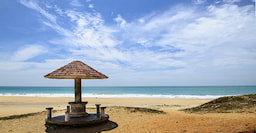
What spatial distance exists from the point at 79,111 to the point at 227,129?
278 inches

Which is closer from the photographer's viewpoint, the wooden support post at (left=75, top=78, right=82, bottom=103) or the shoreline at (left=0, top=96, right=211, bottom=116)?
the wooden support post at (left=75, top=78, right=82, bottom=103)

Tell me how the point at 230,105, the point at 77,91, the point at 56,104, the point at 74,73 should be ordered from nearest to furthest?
1. the point at 74,73
2. the point at 77,91
3. the point at 230,105
4. the point at 56,104

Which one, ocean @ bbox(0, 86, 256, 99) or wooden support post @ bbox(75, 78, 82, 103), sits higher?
wooden support post @ bbox(75, 78, 82, 103)

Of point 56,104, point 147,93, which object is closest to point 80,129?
point 56,104

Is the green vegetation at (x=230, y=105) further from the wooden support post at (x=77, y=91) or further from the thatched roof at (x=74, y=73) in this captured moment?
the wooden support post at (x=77, y=91)

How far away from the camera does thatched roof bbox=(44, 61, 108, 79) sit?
8508mm

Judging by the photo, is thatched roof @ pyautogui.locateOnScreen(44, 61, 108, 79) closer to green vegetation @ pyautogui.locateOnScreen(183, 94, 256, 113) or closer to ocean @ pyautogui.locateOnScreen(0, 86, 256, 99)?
green vegetation @ pyautogui.locateOnScreen(183, 94, 256, 113)

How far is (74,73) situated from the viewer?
28.5ft

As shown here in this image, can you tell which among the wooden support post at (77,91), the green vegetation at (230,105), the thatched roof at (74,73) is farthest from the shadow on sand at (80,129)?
the green vegetation at (230,105)

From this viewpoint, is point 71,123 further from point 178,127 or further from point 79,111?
point 178,127

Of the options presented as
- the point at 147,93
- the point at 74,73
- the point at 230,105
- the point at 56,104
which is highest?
the point at 74,73

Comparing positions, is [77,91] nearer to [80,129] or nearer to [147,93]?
[80,129]

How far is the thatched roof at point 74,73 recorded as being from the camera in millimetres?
8508

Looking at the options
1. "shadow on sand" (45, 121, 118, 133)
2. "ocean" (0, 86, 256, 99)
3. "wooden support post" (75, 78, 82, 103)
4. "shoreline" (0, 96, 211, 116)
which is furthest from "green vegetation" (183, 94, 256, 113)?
"ocean" (0, 86, 256, 99)
